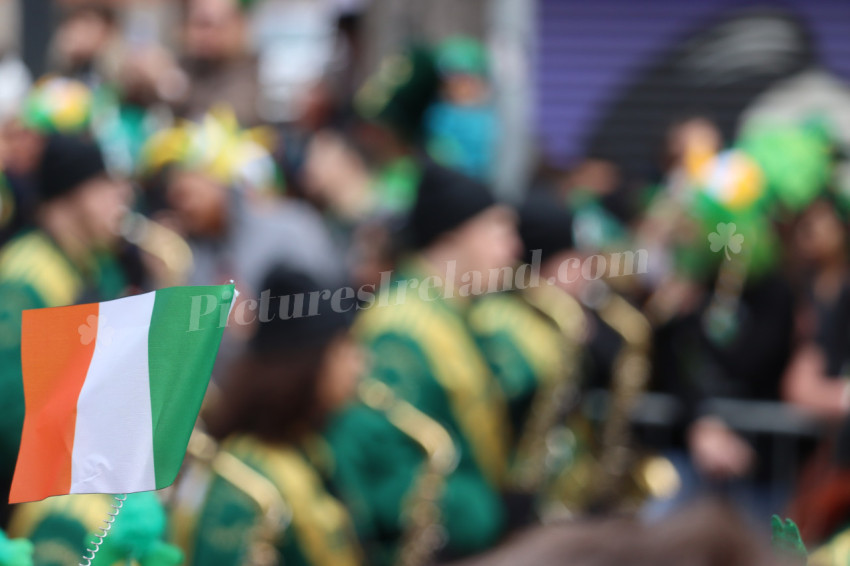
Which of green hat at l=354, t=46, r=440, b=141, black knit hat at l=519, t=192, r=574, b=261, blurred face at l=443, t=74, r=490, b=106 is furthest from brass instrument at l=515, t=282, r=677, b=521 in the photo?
green hat at l=354, t=46, r=440, b=141

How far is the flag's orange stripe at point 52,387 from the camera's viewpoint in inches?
43.7

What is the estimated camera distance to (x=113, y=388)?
1119mm

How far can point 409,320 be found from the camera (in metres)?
3.70

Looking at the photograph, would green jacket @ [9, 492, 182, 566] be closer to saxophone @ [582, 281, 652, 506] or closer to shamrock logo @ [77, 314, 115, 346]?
shamrock logo @ [77, 314, 115, 346]

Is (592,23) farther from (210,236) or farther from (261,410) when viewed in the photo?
(261,410)

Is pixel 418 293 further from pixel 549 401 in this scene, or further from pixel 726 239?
pixel 726 239

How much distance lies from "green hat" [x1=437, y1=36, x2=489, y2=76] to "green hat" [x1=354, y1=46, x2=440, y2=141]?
6 cm

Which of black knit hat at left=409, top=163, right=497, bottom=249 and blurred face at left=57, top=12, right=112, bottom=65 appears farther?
blurred face at left=57, top=12, right=112, bottom=65

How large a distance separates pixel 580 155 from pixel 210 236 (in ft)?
12.9

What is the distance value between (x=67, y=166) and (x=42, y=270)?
44cm

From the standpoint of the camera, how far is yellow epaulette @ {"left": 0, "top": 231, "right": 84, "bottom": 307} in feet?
11.4

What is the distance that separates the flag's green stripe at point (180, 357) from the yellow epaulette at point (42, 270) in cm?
242

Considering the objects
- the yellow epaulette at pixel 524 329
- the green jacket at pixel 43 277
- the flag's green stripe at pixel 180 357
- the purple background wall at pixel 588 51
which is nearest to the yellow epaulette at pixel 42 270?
the green jacket at pixel 43 277

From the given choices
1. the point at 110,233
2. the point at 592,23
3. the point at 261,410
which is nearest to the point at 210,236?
the point at 110,233
